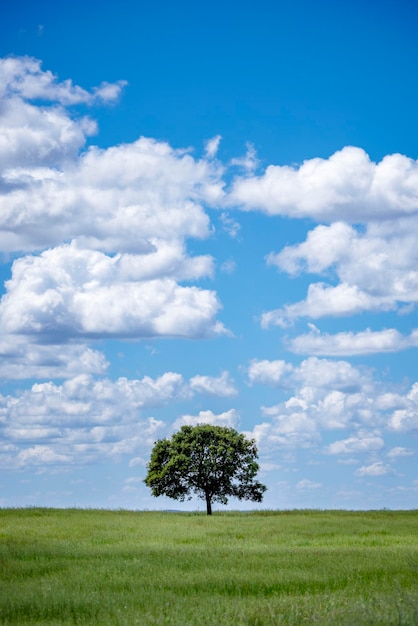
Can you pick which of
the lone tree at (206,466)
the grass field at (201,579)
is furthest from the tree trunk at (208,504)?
the grass field at (201,579)

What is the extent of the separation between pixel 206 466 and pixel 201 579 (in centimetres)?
3812

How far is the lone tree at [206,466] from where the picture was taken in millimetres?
57812

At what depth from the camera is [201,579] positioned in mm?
19688

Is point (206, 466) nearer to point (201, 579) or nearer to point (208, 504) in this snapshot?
point (208, 504)

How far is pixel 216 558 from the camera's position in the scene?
2491 centimetres

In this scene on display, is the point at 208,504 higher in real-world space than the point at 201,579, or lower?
higher

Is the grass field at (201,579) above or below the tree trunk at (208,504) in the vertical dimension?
below

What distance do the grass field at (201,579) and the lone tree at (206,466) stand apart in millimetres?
18430

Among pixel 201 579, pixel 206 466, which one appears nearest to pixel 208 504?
pixel 206 466

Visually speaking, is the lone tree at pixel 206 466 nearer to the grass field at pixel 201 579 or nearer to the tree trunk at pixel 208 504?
the tree trunk at pixel 208 504

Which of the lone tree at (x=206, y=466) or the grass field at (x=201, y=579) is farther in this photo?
the lone tree at (x=206, y=466)

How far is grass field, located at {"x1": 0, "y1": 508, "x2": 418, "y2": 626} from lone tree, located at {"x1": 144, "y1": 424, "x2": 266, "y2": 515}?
1843 centimetres

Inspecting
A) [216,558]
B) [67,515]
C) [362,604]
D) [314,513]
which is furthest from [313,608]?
[314,513]

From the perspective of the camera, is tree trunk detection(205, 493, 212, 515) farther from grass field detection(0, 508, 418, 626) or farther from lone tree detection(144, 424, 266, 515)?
grass field detection(0, 508, 418, 626)
